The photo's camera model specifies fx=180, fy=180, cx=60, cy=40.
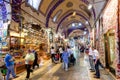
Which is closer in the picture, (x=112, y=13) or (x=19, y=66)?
(x=112, y=13)

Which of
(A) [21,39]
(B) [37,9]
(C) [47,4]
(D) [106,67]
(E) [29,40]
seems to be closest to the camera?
(D) [106,67]

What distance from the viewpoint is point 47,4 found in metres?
15.7

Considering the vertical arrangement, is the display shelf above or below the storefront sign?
below

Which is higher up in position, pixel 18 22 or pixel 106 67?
pixel 18 22

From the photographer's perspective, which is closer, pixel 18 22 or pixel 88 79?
pixel 88 79

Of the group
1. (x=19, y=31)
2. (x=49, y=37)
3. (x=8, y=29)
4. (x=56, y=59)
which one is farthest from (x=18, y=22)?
(x=49, y=37)

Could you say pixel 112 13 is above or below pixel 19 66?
above

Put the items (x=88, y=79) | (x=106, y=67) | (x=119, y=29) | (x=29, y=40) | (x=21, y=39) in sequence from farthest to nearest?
(x=29, y=40), (x=21, y=39), (x=106, y=67), (x=88, y=79), (x=119, y=29)

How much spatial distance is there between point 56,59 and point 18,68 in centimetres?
591

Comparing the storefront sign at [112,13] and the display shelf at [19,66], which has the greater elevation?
the storefront sign at [112,13]

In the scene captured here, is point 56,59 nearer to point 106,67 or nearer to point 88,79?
point 106,67

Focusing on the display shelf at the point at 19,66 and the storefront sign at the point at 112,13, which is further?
the display shelf at the point at 19,66

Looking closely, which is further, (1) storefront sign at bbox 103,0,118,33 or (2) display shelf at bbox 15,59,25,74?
(2) display shelf at bbox 15,59,25,74

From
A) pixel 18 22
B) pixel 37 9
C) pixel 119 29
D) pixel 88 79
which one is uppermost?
pixel 37 9
